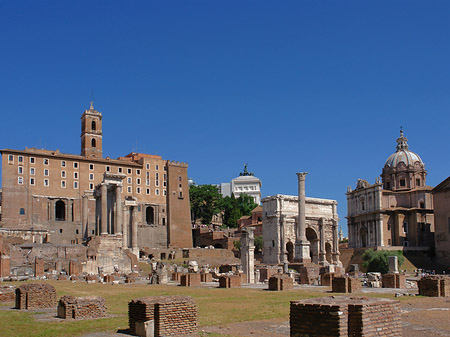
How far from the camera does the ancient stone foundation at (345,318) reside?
379 inches

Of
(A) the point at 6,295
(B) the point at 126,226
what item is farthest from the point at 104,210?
(A) the point at 6,295

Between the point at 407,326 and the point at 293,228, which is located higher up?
the point at 293,228

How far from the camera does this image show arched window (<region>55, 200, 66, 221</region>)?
241ft

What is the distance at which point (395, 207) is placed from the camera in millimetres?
70562

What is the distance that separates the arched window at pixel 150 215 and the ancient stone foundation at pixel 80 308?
63.9 meters

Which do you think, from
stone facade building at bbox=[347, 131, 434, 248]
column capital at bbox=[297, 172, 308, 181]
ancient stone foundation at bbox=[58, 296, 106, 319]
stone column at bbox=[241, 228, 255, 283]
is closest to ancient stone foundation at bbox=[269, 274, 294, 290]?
stone column at bbox=[241, 228, 255, 283]

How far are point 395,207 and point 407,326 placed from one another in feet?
194

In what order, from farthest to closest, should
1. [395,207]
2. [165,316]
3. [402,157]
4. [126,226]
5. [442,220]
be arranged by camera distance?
[402,157] < [395,207] < [126,226] < [442,220] < [165,316]

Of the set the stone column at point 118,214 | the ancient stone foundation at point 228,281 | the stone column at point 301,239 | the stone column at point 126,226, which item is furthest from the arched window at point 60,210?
the ancient stone foundation at point 228,281

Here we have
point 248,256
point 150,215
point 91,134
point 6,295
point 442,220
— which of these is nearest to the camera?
point 6,295

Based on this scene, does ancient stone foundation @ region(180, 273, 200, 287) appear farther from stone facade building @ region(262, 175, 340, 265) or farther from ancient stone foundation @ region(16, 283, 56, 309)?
stone facade building @ region(262, 175, 340, 265)

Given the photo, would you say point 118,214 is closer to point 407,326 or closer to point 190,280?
point 190,280

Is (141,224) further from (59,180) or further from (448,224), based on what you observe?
(448,224)

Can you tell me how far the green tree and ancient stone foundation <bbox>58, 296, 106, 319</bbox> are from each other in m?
76.3
